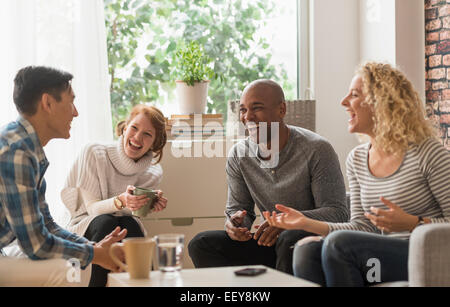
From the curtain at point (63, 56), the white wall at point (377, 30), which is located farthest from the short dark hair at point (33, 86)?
the white wall at point (377, 30)

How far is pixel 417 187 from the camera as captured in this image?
2.03 m

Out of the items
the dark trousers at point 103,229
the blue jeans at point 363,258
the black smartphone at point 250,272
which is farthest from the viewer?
the dark trousers at point 103,229

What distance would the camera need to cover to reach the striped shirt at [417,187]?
6.48 ft

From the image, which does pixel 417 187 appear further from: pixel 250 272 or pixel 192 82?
pixel 192 82

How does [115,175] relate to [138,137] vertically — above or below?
below

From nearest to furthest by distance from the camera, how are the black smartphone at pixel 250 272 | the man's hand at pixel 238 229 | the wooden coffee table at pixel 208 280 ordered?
the wooden coffee table at pixel 208 280, the black smartphone at pixel 250 272, the man's hand at pixel 238 229

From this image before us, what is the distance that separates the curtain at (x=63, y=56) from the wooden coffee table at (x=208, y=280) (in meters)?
1.71

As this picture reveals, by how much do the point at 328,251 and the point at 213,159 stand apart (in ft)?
5.49

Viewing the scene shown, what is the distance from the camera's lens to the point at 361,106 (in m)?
2.25

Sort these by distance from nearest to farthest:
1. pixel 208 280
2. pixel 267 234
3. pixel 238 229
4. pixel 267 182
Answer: pixel 208 280 → pixel 267 234 → pixel 238 229 → pixel 267 182

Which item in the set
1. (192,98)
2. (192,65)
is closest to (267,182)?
(192,98)

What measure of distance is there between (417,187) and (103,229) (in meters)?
1.41

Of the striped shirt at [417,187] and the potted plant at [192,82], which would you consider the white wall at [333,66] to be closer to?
the potted plant at [192,82]

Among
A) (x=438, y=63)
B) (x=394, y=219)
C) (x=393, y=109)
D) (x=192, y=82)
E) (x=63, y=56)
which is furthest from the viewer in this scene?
(x=192, y=82)
